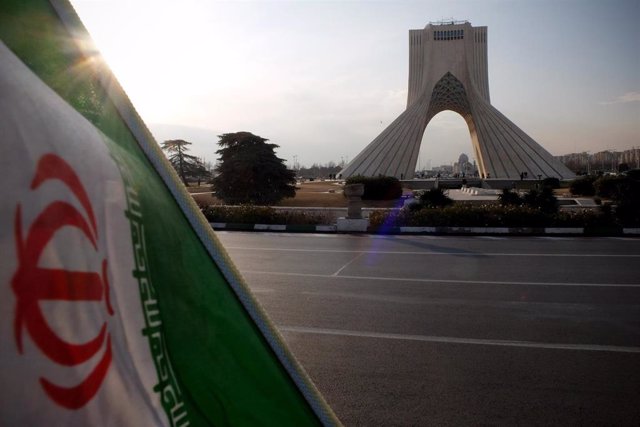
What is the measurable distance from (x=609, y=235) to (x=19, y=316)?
1587cm

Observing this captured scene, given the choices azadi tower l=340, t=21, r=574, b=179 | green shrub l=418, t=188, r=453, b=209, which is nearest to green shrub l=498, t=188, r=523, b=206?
green shrub l=418, t=188, r=453, b=209

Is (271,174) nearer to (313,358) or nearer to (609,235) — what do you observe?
(609,235)

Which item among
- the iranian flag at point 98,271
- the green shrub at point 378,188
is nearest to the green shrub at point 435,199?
the green shrub at point 378,188

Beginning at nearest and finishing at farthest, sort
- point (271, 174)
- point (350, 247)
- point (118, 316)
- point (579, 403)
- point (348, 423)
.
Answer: point (118, 316), point (348, 423), point (579, 403), point (350, 247), point (271, 174)

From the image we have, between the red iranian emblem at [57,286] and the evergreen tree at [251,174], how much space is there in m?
22.2

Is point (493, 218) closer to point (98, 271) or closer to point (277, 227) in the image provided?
point (277, 227)

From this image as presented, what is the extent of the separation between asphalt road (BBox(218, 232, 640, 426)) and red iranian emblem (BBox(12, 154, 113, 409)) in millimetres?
2837

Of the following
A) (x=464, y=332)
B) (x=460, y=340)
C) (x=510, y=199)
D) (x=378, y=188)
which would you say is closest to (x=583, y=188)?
(x=378, y=188)

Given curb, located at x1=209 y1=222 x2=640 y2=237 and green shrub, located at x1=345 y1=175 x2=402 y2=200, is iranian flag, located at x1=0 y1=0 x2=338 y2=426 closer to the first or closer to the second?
curb, located at x1=209 y1=222 x2=640 y2=237

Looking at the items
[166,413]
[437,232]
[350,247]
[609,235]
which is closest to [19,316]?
[166,413]

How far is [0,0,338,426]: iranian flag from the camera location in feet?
2.52

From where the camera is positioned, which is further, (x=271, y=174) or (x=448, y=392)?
(x=271, y=174)

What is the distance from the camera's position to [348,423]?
330 centimetres

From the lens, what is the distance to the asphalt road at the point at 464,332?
11.7ft
